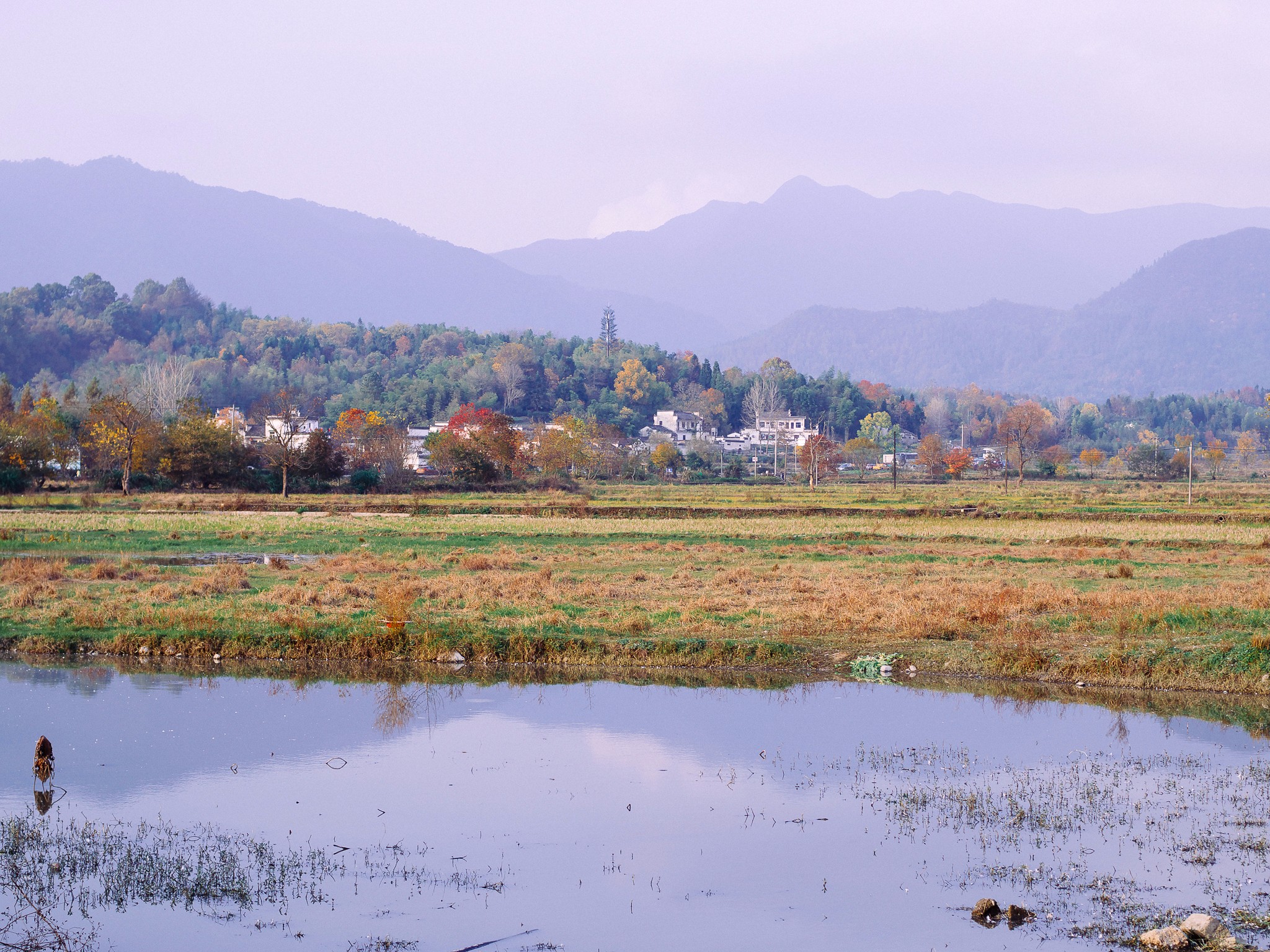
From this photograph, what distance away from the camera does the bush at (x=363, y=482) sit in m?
77.8

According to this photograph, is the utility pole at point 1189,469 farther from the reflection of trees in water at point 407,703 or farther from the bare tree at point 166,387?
the bare tree at point 166,387

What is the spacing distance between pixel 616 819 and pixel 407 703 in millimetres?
6275

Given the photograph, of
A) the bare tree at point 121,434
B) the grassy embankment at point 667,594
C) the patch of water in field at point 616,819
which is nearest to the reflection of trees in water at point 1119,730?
the patch of water in field at point 616,819

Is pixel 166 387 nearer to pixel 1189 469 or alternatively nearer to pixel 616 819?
pixel 1189 469

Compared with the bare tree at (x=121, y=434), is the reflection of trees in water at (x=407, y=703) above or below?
below

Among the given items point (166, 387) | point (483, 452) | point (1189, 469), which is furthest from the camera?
point (166, 387)

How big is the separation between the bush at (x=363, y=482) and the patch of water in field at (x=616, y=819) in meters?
59.1

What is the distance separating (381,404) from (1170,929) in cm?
18501

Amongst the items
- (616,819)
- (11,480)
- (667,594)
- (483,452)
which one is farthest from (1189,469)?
(616,819)

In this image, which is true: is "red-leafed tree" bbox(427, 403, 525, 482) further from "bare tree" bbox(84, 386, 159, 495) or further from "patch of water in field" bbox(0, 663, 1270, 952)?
"patch of water in field" bbox(0, 663, 1270, 952)

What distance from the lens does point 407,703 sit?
18609mm

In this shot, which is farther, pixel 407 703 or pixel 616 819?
pixel 407 703

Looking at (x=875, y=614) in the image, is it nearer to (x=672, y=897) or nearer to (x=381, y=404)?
(x=672, y=897)

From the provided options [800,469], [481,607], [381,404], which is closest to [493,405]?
[381,404]
